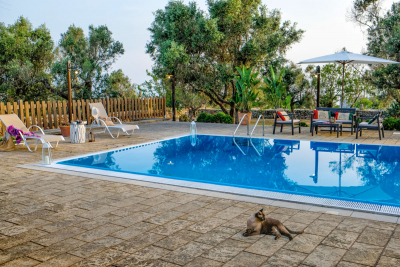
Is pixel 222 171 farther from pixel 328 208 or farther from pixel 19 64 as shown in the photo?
pixel 19 64

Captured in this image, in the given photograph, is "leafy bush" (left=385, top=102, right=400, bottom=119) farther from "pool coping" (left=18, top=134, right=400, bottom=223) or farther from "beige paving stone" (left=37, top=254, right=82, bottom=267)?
"beige paving stone" (left=37, top=254, right=82, bottom=267)

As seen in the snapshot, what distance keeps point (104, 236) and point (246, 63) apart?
618 inches

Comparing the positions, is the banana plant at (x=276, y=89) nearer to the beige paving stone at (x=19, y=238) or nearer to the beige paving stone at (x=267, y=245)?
the beige paving stone at (x=267, y=245)

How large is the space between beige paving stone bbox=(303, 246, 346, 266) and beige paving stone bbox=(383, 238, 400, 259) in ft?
1.12

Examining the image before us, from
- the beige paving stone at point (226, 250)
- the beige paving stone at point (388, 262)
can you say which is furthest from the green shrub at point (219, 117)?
the beige paving stone at point (388, 262)

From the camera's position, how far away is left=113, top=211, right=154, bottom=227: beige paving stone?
142 inches

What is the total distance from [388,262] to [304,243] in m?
0.65

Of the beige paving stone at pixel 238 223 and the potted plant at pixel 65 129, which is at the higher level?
the potted plant at pixel 65 129

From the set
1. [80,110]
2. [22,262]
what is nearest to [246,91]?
[80,110]

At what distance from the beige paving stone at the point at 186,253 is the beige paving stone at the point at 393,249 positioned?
1455 mm

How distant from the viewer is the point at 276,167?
6.98 meters

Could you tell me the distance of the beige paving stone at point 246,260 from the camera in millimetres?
2699

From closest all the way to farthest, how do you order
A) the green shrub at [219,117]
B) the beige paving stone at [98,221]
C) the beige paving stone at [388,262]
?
the beige paving stone at [388,262] → the beige paving stone at [98,221] → the green shrub at [219,117]

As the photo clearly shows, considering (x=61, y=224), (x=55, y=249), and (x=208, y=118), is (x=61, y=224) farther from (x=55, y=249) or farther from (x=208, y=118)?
(x=208, y=118)
